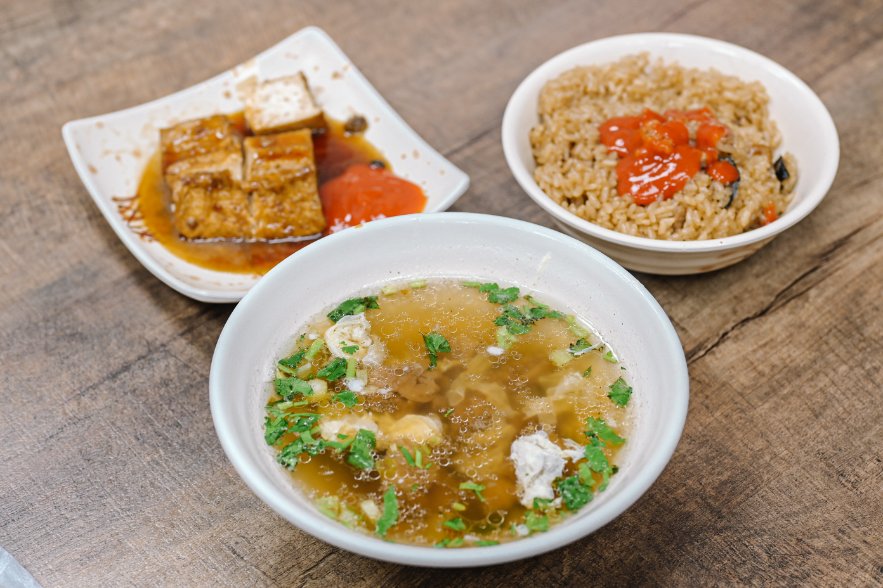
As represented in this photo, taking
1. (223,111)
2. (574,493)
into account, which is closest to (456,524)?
(574,493)

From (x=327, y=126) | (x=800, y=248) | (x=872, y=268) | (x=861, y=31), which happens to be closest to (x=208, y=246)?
(x=327, y=126)

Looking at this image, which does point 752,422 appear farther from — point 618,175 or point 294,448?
point 294,448

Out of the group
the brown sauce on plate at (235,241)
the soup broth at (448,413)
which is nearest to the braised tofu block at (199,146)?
the brown sauce on plate at (235,241)

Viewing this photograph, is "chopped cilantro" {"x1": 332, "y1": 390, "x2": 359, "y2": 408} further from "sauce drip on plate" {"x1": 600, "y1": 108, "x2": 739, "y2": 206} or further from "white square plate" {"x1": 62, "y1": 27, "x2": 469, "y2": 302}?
"sauce drip on plate" {"x1": 600, "y1": 108, "x2": 739, "y2": 206}

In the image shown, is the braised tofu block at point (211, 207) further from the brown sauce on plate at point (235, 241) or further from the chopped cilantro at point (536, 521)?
the chopped cilantro at point (536, 521)

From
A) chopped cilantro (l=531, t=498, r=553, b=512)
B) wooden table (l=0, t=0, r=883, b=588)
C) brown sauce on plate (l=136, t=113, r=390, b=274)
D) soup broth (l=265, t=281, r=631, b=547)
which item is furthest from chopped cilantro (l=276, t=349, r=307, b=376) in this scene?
brown sauce on plate (l=136, t=113, r=390, b=274)

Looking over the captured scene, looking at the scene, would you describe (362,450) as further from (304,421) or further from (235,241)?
(235,241)

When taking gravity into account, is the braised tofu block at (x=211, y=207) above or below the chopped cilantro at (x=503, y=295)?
below
